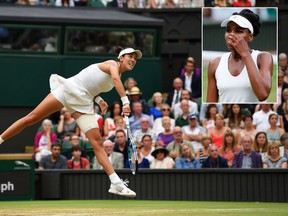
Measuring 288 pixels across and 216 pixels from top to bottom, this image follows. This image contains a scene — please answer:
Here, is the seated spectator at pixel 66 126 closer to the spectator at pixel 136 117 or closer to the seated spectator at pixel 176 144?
the spectator at pixel 136 117

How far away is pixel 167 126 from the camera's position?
53.8 ft

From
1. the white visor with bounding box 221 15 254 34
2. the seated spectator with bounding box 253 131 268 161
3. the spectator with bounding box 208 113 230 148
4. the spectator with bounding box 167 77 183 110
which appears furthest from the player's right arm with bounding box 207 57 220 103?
the spectator with bounding box 167 77 183 110

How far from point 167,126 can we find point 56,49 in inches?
208

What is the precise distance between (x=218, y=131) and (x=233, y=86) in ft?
36.1

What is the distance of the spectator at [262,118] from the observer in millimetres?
16422

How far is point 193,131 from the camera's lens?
1656 centimetres

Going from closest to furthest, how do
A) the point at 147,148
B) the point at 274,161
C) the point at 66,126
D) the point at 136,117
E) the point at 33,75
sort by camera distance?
the point at 274,161 → the point at 147,148 → the point at 136,117 → the point at 66,126 → the point at 33,75

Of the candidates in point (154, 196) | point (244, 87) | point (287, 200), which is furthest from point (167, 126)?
point (244, 87)

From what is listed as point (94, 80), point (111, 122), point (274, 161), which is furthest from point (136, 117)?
point (94, 80)

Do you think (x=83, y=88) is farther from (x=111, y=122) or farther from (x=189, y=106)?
(x=189, y=106)

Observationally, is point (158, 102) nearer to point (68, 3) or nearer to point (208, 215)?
point (68, 3)

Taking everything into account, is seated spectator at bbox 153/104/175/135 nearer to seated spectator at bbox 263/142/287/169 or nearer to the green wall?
seated spectator at bbox 263/142/287/169

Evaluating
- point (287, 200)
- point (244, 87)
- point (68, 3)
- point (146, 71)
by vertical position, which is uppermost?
point (68, 3)

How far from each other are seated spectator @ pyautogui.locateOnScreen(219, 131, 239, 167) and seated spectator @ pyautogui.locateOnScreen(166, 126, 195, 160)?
0.60 meters
